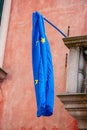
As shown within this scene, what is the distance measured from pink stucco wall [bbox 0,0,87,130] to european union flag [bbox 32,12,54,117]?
2.35 meters

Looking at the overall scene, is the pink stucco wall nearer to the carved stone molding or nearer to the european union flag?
the carved stone molding

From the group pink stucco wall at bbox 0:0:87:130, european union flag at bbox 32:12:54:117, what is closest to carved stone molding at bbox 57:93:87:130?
european union flag at bbox 32:12:54:117

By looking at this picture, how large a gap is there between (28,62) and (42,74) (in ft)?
11.3

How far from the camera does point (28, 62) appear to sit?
40.6 feet

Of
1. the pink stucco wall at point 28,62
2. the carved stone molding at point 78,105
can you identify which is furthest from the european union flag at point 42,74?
the pink stucco wall at point 28,62

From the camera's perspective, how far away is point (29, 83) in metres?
12.1

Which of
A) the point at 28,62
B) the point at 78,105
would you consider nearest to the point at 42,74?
the point at 78,105

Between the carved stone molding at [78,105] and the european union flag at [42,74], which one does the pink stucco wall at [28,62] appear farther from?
the european union flag at [42,74]

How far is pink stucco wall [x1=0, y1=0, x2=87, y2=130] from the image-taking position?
452 inches

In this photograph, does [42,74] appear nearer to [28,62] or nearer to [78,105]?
[78,105]

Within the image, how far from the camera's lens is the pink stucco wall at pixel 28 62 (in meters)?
11.5

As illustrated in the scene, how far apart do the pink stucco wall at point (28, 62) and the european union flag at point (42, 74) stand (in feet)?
7.70

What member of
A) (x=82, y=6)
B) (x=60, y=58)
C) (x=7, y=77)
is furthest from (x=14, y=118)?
(x=82, y=6)

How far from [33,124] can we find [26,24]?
3.17 metres
